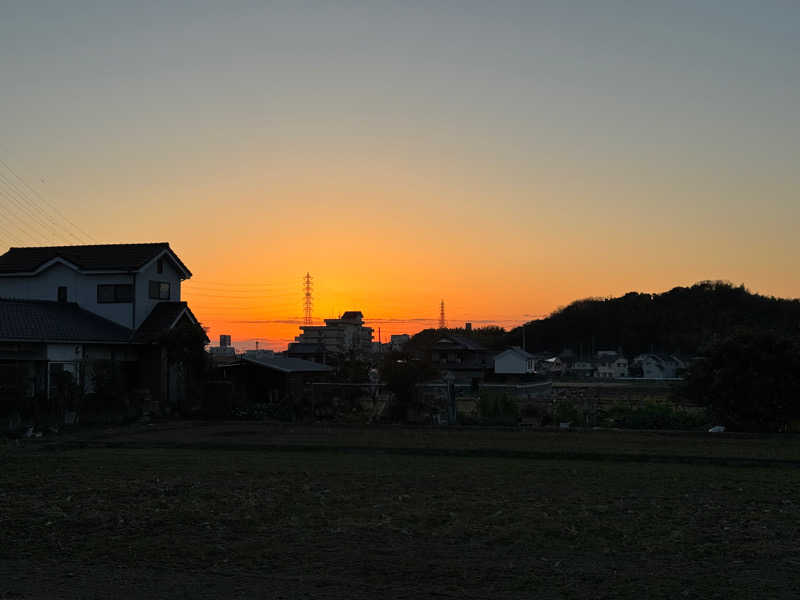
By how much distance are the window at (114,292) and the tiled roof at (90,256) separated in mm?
687

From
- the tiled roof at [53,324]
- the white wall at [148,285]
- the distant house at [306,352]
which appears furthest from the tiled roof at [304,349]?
the tiled roof at [53,324]

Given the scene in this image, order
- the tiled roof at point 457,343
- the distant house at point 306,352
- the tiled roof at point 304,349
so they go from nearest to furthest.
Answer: the distant house at point 306,352 < the tiled roof at point 304,349 < the tiled roof at point 457,343

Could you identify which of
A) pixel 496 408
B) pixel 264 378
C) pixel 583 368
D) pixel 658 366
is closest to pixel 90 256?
pixel 264 378

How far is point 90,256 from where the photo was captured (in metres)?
33.2

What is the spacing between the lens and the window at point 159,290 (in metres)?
32.7

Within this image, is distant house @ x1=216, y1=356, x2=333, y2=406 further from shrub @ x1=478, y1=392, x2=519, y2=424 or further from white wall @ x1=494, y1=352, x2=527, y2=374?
white wall @ x1=494, y1=352, x2=527, y2=374

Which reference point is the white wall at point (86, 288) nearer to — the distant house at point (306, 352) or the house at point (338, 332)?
the distant house at point (306, 352)

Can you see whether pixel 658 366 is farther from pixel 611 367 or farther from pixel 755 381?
pixel 755 381

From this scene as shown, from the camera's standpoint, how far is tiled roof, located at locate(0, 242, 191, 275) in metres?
31.8

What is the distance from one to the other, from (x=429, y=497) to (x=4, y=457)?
9.88m

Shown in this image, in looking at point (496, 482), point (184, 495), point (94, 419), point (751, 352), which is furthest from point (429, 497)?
point (94, 419)

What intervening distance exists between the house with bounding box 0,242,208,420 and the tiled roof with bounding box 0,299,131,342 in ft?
0.16

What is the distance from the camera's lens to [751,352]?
23.2 m

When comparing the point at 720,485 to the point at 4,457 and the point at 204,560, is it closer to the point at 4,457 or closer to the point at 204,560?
the point at 204,560
